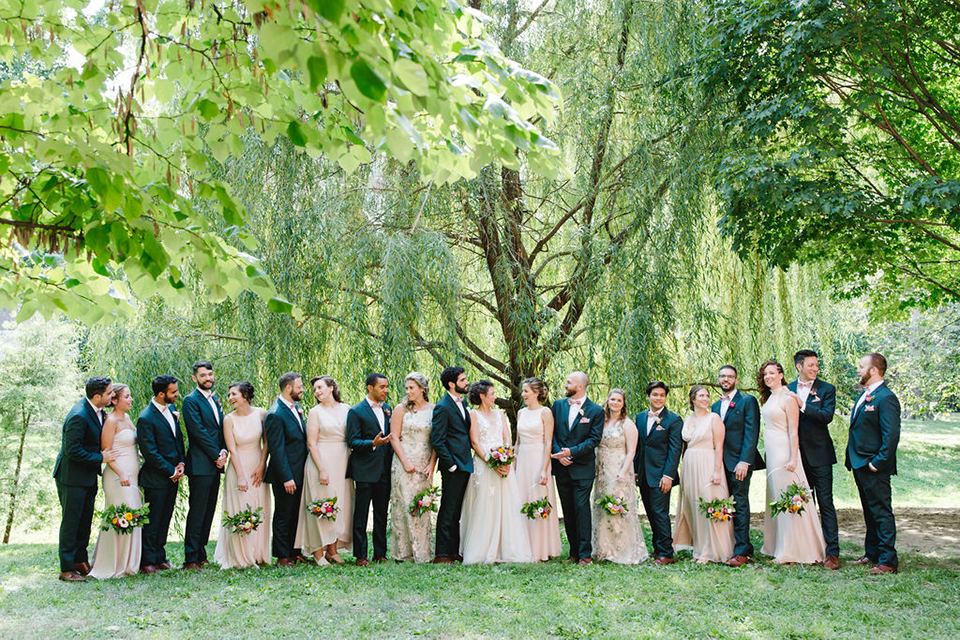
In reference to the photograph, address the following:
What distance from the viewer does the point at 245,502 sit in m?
7.55

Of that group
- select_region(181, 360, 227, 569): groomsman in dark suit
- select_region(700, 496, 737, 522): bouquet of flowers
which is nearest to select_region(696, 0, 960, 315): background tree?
select_region(700, 496, 737, 522): bouquet of flowers

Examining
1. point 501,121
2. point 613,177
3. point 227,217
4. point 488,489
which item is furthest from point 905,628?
point 613,177

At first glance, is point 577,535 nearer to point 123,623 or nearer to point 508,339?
point 508,339

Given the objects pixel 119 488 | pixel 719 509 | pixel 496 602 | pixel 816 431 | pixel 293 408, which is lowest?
pixel 496 602

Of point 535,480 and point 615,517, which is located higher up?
point 535,480

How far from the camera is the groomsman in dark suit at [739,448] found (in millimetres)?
7738

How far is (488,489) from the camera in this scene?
7.93m

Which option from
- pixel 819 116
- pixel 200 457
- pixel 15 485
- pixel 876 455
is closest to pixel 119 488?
pixel 200 457

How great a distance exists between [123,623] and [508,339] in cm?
515

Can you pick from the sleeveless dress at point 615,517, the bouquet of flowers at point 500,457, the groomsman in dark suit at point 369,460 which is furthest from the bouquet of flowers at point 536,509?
the groomsman in dark suit at point 369,460

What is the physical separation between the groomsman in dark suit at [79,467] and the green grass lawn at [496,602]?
29cm

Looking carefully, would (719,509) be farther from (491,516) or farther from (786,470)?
(491,516)

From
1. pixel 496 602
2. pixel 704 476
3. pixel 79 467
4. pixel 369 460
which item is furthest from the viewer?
pixel 704 476

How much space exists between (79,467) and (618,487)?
4.85 m
